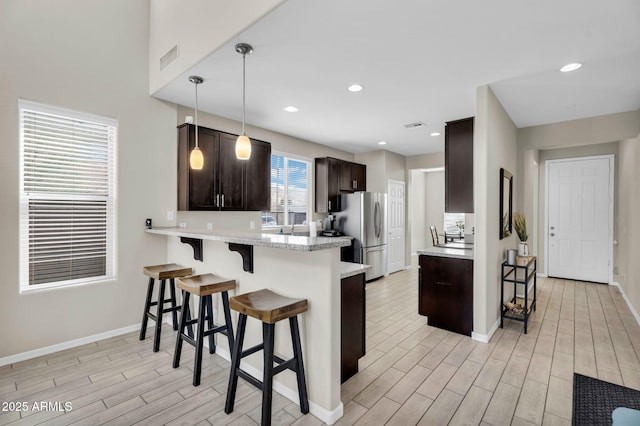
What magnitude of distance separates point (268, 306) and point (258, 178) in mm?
2738

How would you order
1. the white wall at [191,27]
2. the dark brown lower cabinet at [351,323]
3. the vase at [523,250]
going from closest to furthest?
the white wall at [191,27] < the dark brown lower cabinet at [351,323] < the vase at [523,250]

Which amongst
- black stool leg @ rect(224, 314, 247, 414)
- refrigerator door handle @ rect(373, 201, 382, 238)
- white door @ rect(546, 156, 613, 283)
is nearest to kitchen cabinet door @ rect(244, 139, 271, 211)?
refrigerator door handle @ rect(373, 201, 382, 238)

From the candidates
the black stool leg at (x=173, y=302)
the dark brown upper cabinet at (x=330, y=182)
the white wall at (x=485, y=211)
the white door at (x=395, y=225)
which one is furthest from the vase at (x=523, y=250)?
the black stool leg at (x=173, y=302)

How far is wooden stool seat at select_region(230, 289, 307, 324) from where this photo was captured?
1.79 metres

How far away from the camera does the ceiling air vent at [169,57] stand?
9.67 feet

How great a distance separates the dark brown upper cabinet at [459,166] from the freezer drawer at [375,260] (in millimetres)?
2047

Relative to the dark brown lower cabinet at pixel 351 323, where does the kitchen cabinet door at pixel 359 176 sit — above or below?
above

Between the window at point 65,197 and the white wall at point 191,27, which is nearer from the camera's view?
the white wall at point 191,27

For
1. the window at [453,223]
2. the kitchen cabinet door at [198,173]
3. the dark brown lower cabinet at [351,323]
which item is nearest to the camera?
the dark brown lower cabinet at [351,323]

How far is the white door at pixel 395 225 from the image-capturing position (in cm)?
638

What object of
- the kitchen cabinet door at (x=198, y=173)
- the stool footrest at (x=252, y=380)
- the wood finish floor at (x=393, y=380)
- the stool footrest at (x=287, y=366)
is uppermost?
the kitchen cabinet door at (x=198, y=173)

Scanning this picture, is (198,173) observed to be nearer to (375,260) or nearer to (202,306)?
(202,306)

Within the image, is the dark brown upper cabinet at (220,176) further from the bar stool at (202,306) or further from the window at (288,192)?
the bar stool at (202,306)

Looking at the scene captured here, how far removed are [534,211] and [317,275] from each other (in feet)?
18.4
